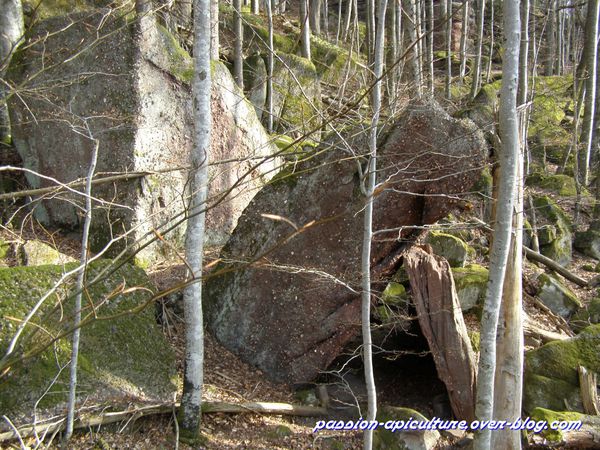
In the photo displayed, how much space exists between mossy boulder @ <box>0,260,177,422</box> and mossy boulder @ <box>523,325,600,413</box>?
14.1 ft

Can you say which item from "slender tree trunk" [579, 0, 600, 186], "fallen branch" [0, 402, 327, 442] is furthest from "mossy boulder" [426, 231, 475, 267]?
"slender tree trunk" [579, 0, 600, 186]

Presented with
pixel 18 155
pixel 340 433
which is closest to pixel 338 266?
pixel 340 433

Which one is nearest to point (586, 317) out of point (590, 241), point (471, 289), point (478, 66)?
point (471, 289)

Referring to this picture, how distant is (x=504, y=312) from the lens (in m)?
5.73

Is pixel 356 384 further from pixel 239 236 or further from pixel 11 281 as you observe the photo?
pixel 11 281

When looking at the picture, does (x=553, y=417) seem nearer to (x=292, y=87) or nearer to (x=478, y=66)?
(x=292, y=87)

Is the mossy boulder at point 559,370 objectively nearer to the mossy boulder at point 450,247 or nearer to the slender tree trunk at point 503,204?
the mossy boulder at point 450,247

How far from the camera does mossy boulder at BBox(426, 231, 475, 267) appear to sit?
8.80 metres

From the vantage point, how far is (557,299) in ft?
28.7

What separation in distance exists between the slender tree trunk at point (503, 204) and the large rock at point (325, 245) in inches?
85.6

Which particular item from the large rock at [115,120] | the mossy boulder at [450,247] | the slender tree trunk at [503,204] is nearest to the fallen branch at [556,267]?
the mossy boulder at [450,247]

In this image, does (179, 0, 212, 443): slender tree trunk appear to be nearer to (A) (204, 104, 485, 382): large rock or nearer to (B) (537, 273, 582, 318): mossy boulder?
(A) (204, 104, 485, 382): large rock

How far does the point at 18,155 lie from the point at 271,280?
5.44 m

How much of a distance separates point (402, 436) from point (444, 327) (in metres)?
1.39
